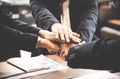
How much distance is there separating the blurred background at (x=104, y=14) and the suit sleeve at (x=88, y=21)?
2.04m

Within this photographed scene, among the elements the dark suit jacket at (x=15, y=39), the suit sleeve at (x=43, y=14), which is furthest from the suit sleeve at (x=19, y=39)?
the suit sleeve at (x=43, y=14)

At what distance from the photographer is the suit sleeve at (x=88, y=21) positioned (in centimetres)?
204

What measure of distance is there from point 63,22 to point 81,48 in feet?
2.88

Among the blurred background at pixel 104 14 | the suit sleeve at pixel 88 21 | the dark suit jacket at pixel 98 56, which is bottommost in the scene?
the dark suit jacket at pixel 98 56

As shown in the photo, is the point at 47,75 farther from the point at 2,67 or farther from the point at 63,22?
the point at 63,22

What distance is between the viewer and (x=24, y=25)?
1930mm

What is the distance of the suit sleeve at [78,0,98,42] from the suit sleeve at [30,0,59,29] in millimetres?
203

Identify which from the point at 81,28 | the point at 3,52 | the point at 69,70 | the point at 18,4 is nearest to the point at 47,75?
the point at 69,70

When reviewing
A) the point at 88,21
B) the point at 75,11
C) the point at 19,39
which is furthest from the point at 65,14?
the point at 19,39

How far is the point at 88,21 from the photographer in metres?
2.16

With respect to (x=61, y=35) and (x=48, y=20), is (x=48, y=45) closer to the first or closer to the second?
(x=61, y=35)

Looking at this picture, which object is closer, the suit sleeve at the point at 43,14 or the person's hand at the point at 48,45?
the person's hand at the point at 48,45

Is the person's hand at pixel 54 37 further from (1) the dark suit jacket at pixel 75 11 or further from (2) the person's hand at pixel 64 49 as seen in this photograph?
(1) the dark suit jacket at pixel 75 11

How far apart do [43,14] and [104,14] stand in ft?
10.4
